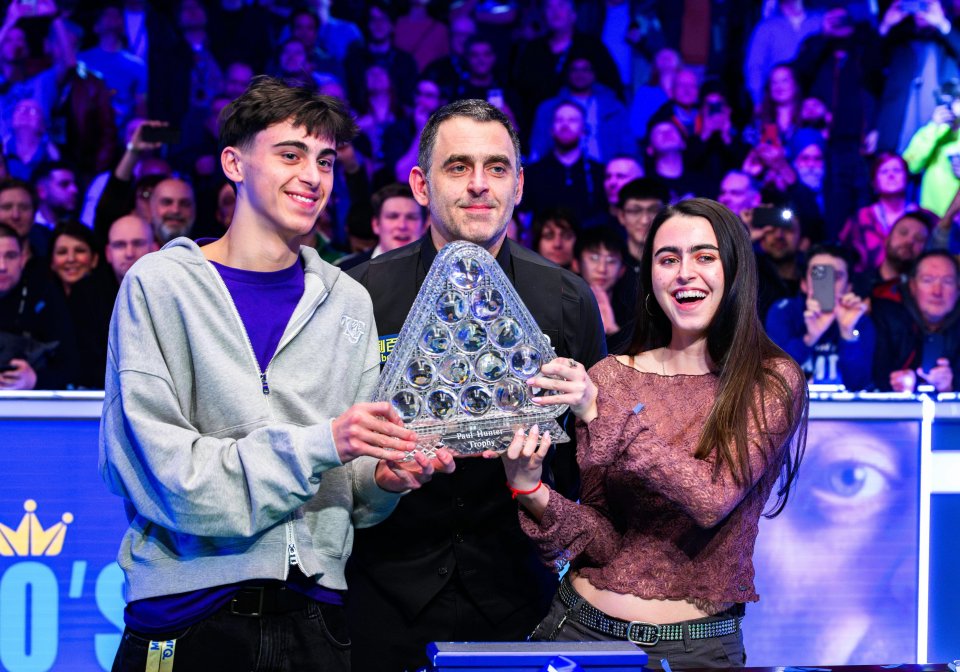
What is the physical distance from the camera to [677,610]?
6.87 ft

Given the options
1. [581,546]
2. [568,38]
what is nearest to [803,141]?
[568,38]

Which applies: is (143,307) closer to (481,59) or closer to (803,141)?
(481,59)

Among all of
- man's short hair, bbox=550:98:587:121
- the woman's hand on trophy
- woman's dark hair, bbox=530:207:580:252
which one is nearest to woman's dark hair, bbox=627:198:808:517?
the woman's hand on trophy

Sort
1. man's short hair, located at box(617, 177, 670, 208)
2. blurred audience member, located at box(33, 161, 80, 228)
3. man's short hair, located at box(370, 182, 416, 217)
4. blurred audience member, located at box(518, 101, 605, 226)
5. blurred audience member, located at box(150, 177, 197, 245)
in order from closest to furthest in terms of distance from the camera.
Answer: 1. man's short hair, located at box(370, 182, 416, 217)
2. blurred audience member, located at box(150, 177, 197, 245)
3. man's short hair, located at box(617, 177, 670, 208)
4. blurred audience member, located at box(33, 161, 80, 228)
5. blurred audience member, located at box(518, 101, 605, 226)

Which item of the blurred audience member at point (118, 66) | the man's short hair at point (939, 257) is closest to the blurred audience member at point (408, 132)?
the blurred audience member at point (118, 66)

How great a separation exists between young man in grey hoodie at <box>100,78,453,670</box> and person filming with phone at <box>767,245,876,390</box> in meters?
3.64

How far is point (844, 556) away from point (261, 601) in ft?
6.44

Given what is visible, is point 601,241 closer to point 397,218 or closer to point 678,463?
point 397,218

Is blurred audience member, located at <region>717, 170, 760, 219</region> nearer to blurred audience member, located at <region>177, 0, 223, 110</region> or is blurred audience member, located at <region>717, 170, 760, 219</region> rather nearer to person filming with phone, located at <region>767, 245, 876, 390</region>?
person filming with phone, located at <region>767, 245, 876, 390</region>

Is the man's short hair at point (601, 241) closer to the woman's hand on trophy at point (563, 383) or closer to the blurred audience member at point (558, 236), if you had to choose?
the blurred audience member at point (558, 236)

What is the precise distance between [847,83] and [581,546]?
589 cm

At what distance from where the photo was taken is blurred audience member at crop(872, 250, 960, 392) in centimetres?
541

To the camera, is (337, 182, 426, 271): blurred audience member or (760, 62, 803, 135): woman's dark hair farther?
(760, 62, 803, 135): woman's dark hair

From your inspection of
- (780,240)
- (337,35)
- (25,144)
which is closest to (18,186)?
(25,144)
